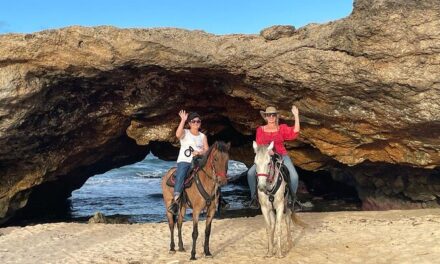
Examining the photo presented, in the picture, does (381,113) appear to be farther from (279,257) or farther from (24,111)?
(24,111)

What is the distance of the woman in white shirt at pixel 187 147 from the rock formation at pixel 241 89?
134 inches

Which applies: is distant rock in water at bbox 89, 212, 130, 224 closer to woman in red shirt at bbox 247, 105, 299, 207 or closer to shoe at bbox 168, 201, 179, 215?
shoe at bbox 168, 201, 179, 215

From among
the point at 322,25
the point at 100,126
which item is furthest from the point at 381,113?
the point at 100,126

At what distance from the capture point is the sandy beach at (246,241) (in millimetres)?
9422

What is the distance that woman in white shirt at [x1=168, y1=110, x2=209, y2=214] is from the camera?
31.0 ft

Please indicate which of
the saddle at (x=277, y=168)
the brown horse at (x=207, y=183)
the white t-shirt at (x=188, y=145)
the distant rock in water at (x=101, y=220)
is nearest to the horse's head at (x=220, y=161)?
the brown horse at (x=207, y=183)

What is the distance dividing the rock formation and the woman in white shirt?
3410 mm

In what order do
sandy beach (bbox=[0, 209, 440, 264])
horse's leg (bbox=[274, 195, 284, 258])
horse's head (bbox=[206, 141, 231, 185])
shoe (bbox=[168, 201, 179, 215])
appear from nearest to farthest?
horse's head (bbox=[206, 141, 231, 185])
horse's leg (bbox=[274, 195, 284, 258])
sandy beach (bbox=[0, 209, 440, 264])
shoe (bbox=[168, 201, 179, 215])

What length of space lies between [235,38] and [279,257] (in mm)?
6412

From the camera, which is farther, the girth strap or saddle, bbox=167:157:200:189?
saddle, bbox=167:157:200:189

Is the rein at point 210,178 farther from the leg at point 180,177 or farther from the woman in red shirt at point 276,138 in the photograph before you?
the woman in red shirt at point 276,138

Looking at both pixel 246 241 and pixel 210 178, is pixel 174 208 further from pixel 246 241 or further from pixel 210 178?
pixel 246 241

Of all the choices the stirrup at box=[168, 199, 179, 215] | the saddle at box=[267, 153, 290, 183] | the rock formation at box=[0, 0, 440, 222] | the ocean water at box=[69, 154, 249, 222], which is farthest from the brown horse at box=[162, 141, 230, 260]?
the ocean water at box=[69, 154, 249, 222]

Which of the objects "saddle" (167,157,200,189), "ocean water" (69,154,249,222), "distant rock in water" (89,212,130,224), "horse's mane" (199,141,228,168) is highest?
"horse's mane" (199,141,228,168)
